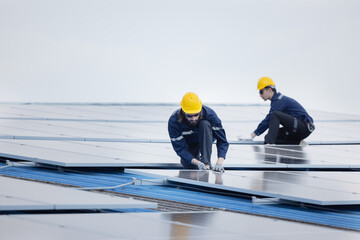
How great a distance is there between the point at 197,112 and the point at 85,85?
13.0 meters

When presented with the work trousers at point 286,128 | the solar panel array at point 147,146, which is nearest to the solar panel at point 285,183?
the solar panel array at point 147,146

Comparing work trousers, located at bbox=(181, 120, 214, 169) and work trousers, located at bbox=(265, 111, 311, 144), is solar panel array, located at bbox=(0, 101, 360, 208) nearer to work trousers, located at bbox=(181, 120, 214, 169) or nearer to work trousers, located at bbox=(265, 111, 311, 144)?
work trousers, located at bbox=(265, 111, 311, 144)

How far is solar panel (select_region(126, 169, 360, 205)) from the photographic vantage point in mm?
7554

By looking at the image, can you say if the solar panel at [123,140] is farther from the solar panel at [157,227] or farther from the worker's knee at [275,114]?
the solar panel at [157,227]

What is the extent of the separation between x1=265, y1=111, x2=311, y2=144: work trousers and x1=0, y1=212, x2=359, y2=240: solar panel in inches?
237

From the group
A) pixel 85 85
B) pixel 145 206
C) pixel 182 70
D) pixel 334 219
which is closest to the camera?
pixel 145 206

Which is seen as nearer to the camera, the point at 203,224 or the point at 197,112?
the point at 203,224

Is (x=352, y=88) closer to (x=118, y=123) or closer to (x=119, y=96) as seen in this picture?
(x=119, y=96)

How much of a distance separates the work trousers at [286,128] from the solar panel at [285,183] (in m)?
3.18

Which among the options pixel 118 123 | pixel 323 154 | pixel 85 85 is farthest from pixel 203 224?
pixel 85 85

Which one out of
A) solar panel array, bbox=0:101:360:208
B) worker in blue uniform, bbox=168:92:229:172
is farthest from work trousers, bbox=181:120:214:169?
solar panel array, bbox=0:101:360:208

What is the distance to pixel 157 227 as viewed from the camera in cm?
572

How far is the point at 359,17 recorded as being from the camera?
23625mm

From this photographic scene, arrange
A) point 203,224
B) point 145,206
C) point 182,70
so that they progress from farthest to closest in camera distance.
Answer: point 182,70, point 145,206, point 203,224
